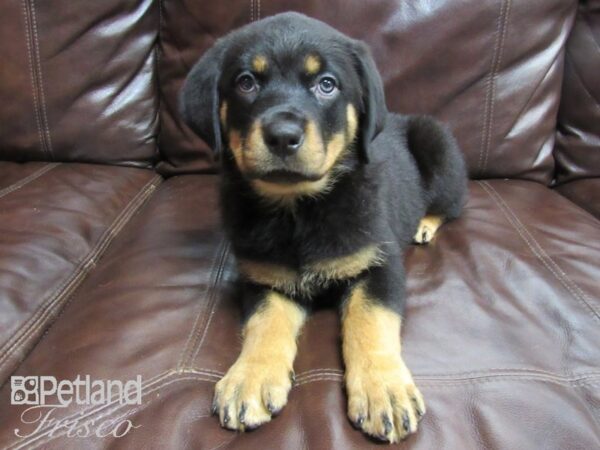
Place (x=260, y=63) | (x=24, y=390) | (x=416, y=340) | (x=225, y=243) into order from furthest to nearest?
(x=225, y=243) < (x=260, y=63) < (x=416, y=340) < (x=24, y=390)

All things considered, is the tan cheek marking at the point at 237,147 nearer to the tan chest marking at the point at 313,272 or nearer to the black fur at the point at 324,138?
the black fur at the point at 324,138

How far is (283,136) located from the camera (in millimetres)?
1345

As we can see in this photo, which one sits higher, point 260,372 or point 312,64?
point 312,64

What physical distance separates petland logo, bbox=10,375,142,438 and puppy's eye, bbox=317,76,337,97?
92cm

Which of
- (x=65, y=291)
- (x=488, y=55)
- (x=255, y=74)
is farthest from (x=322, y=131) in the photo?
(x=488, y=55)

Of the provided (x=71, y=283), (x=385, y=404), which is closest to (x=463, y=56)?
(x=385, y=404)

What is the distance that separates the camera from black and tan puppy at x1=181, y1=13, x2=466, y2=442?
4.58ft

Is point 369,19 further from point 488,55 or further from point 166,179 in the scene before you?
point 166,179

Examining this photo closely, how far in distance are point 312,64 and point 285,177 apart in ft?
1.12

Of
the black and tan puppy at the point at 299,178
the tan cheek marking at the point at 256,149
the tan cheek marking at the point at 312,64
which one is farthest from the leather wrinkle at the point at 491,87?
the tan cheek marking at the point at 256,149

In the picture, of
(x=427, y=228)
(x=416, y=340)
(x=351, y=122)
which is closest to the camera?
(x=416, y=340)

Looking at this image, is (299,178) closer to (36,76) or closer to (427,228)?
(427,228)

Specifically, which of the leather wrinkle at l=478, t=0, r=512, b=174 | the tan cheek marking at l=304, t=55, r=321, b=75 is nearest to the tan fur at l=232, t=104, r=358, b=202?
the tan cheek marking at l=304, t=55, r=321, b=75

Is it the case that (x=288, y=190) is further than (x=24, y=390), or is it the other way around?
(x=288, y=190)
